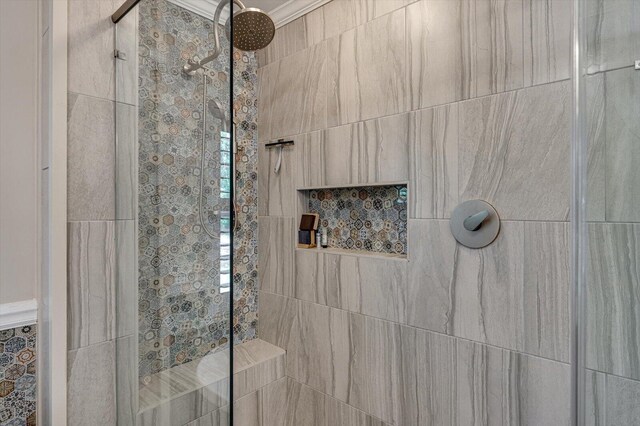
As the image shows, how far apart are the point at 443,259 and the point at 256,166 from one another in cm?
127

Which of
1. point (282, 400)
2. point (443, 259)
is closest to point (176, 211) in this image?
point (443, 259)

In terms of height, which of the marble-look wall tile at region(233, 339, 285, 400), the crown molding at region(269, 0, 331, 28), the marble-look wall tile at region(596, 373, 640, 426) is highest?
the crown molding at region(269, 0, 331, 28)

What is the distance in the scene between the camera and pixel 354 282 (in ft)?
5.10

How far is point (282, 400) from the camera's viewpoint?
72.6 inches

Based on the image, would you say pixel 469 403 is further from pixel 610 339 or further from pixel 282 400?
pixel 282 400

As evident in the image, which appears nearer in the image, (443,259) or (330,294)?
(443,259)

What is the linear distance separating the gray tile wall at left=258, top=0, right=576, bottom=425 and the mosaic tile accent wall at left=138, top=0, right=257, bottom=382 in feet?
2.77

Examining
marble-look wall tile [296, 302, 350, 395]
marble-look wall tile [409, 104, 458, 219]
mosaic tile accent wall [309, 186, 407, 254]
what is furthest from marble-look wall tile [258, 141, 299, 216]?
marble-look wall tile [409, 104, 458, 219]

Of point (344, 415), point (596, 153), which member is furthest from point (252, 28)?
point (344, 415)

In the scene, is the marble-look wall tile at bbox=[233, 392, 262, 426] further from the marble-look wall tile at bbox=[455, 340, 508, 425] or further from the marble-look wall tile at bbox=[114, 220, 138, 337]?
the marble-look wall tile at bbox=[455, 340, 508, 425]

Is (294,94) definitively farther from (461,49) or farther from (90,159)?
(90,159)

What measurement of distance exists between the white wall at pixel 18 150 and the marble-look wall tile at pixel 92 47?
182 millimetres

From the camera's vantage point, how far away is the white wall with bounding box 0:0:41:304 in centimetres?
→ 101

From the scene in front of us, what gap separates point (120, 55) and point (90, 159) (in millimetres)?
347
